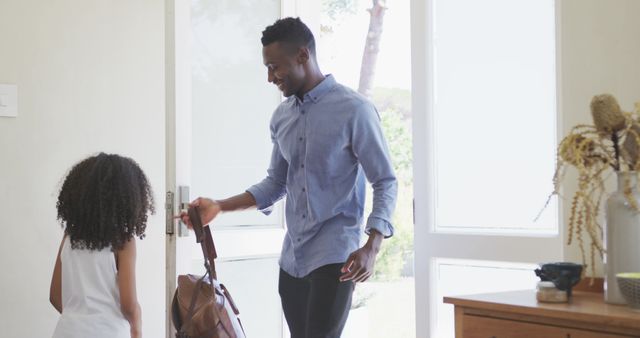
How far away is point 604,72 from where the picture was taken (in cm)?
208

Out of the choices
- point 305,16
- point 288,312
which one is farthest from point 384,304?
point 288,312

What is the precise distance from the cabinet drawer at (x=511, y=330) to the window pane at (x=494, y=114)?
680 mm

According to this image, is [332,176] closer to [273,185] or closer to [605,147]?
[273,185]

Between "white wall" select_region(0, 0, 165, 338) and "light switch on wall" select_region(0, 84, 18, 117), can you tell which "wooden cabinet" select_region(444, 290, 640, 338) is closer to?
"white wall" select_region(0, 0, 165, 338)

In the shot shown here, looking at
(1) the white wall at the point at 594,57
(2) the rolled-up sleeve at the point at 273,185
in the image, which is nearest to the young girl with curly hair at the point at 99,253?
(2) the rolled-up sleeve at the point at 273,185

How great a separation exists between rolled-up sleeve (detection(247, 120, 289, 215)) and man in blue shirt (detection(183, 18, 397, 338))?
101 mm

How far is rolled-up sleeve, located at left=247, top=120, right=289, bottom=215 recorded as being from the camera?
8.07 ft

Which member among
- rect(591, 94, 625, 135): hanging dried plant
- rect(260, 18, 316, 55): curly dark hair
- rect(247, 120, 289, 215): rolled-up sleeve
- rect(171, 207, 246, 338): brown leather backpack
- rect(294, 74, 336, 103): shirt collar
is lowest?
rect(171, 207, 246, 338): brown leather backpack

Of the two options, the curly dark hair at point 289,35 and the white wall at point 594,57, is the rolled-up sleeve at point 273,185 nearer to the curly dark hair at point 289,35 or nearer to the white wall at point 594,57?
the curly dark hair at point 289,35

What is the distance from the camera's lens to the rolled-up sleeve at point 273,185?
2459mm

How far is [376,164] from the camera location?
2.17 m

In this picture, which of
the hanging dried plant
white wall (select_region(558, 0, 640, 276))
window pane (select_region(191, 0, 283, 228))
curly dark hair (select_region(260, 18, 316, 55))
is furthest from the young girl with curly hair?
the hanging dried plant

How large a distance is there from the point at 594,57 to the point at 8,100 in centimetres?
180

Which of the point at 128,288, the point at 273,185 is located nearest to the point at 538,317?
the point at 273,185
